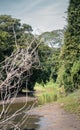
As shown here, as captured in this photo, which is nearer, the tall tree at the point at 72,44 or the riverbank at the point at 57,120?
the riverbank at the point at 57,120

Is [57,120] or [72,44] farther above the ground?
[72,44]

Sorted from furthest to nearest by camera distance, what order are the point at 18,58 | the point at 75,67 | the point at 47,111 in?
the point at 75,67 → the point at 47,111 → the point at 18,58

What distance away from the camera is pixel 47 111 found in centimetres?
2698

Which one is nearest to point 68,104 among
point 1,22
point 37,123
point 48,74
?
point 37,123

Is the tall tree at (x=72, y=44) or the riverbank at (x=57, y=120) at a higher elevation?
the tall tree at (x=72, y=44)

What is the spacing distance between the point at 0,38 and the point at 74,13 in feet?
43.6

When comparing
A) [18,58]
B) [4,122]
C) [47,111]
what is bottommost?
[47,111]

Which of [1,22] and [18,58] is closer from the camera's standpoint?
[18,58]

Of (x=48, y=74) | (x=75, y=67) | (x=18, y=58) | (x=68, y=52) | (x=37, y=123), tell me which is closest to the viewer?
(x=18, y=58)

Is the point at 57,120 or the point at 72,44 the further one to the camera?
the point at 72,44

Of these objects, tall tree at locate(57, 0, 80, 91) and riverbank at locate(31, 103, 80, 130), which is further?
tall tree at locate(57, 0, 80, 91)

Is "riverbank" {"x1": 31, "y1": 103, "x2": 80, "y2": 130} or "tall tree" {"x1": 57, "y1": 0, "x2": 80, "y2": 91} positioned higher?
"tall tree" {"x1": 57, "y1": 0, "x2": 80, "y2": 91}

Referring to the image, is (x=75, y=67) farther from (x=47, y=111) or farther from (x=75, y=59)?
(x=47, y=111)

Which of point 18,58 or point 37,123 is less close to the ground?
point 18,58
